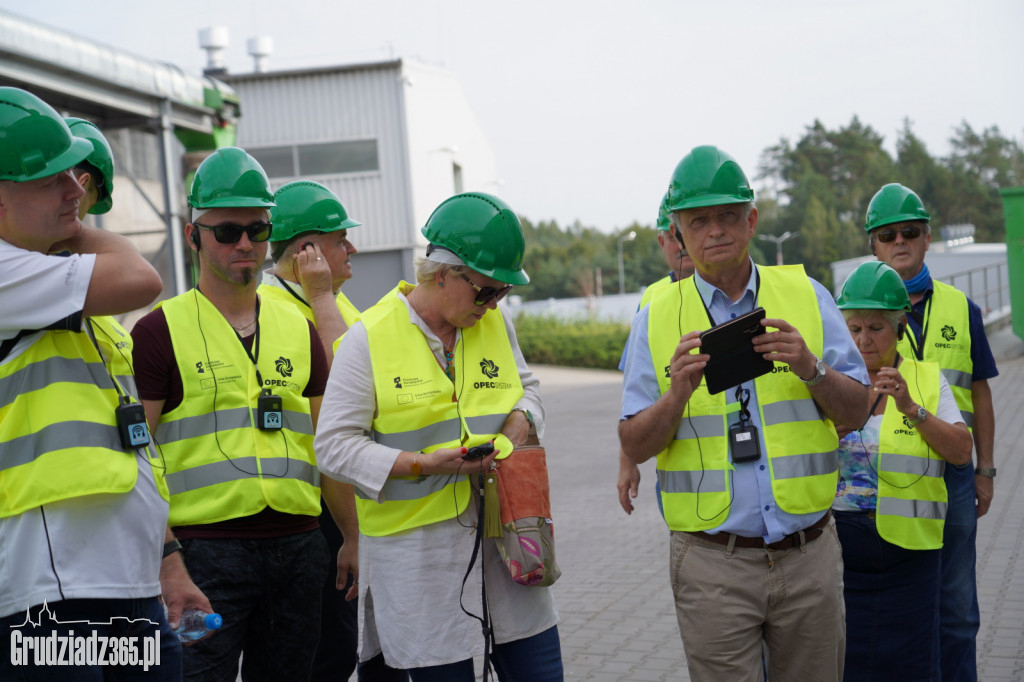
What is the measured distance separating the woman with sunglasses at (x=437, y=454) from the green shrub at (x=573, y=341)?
33349 mm

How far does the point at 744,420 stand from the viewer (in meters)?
3.41

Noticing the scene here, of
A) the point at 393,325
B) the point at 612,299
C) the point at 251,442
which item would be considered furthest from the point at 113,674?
the point at 612,299

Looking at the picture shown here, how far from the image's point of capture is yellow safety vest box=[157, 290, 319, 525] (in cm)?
359

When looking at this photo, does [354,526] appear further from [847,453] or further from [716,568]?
[847,453]

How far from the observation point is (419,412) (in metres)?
3.35

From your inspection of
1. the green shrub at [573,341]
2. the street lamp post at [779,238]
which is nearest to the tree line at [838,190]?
the street lamp post at [779,238]

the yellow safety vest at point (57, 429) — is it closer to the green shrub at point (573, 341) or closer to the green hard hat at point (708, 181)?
the green hard hat at point (708, 181)

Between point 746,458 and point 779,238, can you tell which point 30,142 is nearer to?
point 746,458

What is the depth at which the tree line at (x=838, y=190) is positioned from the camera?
92.7 metres

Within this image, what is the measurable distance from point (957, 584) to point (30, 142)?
405 cm

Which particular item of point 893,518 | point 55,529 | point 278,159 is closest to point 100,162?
point 55,529

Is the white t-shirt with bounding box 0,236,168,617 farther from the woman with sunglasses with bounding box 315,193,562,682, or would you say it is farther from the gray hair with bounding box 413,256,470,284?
the gray hair with bounding box 413,256,470,284

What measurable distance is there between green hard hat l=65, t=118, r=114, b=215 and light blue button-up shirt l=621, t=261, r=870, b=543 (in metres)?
1.74

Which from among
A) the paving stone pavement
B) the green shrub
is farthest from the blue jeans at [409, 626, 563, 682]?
the green shrub
